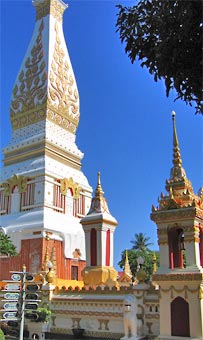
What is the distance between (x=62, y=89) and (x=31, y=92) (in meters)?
2.47

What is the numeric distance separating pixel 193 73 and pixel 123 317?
Answer: 10.2 meters

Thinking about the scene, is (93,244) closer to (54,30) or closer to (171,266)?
(171,266)

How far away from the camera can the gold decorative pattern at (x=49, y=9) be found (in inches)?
1391

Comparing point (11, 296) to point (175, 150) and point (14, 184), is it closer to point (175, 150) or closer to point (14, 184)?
point (175, 150)

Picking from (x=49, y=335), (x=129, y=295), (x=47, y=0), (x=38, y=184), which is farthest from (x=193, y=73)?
(x=47, y=0)

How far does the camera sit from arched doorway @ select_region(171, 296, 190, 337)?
41.6 feet

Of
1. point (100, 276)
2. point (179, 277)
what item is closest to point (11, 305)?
point (179, 277)

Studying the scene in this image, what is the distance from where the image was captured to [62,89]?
3266 centimetres

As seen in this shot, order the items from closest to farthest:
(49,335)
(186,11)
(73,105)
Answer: (186,11), (49,335), (73,105)

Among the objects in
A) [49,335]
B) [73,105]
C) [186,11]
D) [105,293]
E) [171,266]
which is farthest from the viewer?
[73,105]

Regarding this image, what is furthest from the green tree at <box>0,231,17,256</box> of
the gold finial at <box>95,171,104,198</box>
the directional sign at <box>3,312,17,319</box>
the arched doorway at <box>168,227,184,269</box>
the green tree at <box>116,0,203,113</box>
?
the green tree at <box>116,0,203,113</box>

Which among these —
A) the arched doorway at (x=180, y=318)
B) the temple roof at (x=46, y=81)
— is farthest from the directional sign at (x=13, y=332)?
the temple roof at (x=46, y=81)

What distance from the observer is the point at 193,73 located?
681 centimetres

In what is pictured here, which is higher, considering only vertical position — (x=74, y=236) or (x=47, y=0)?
(x=47, y=0)
